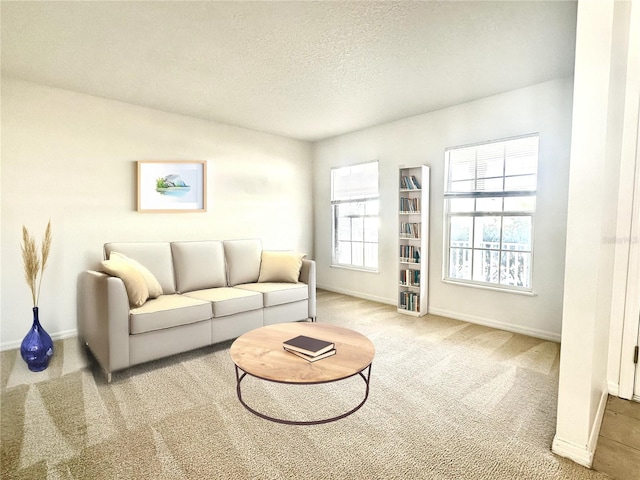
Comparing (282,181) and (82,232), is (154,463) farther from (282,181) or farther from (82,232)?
(282,181)

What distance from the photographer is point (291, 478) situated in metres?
1.48

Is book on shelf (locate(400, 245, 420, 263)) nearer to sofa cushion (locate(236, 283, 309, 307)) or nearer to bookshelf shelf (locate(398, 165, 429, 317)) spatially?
bookshelf shelf (locate(398, 165, 429, 317))

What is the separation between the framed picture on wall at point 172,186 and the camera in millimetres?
3756

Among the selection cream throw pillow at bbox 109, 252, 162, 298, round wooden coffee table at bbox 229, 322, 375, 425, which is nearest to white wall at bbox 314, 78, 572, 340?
round wooden coffee table at bbox 229, 322, 375, 425

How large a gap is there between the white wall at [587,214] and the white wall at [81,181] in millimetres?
3822

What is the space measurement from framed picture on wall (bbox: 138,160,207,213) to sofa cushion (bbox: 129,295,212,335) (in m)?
1.32

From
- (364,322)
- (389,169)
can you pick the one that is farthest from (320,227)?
(364,322)

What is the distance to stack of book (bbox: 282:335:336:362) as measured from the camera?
70.7 inches

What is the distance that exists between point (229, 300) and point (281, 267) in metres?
0.90

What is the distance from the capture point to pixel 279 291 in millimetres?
3453

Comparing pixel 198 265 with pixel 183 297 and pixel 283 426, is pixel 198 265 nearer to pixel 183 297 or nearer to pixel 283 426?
pixel 183 297

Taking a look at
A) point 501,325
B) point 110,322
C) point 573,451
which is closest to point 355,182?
point 501,325

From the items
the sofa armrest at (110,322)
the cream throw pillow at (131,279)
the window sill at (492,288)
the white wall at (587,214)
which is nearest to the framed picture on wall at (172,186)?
the cream throw pillow at (131,279)

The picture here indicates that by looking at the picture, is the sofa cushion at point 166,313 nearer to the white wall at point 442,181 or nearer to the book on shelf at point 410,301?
the book on shelf at point 410,301
